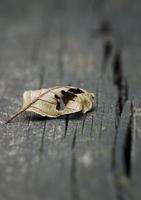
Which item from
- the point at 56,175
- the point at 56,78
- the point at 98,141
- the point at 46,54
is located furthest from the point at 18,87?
the point at 56,175

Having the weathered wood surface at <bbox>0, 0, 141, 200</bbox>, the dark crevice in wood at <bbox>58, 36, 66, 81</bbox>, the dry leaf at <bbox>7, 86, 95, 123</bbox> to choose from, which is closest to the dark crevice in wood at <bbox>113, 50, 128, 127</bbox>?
the weathered wood surface at <bbox>0, 0, 141, 200</bbox>

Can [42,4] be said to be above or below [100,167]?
above

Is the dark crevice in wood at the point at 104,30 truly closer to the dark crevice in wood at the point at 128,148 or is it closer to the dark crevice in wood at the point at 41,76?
the dark crevice in wood at the point at 41,76

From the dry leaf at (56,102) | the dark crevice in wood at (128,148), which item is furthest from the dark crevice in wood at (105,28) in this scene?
the dark crevice in wood at (128,148)

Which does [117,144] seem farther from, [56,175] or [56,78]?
[56,78]

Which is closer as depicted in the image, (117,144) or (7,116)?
(117,144)

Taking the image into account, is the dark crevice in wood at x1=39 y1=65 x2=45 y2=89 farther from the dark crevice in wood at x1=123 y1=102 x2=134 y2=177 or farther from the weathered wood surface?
the dark crevice in wood at x1=123 y1=102 x2=134 y2=177

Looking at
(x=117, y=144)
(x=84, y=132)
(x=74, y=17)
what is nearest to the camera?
(x=117, y=144)
